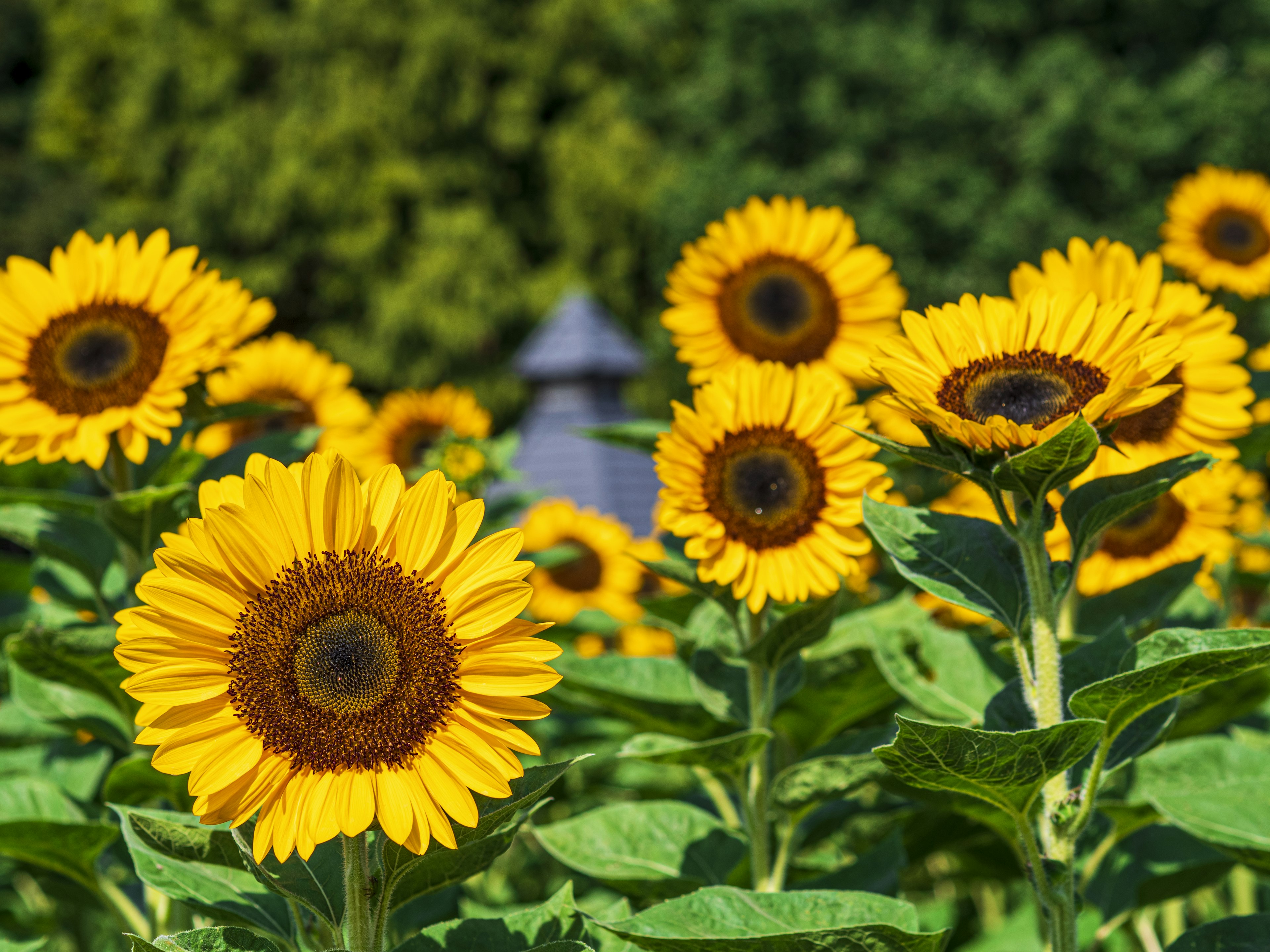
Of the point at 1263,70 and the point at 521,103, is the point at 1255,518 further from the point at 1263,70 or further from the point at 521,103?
the point at 521,103

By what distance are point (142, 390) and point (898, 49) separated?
18.9 m

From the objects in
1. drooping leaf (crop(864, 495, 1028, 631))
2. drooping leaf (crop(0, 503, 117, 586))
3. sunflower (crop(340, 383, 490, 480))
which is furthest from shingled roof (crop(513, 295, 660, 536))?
drooping leaf (crop(864, 495, 1028, 631))

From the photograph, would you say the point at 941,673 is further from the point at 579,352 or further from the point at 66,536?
the point at 579,352

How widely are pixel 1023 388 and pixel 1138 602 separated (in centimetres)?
71

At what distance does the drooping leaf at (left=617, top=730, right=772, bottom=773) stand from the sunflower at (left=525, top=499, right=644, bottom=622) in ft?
6.42

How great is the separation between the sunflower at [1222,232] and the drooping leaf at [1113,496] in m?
1.91

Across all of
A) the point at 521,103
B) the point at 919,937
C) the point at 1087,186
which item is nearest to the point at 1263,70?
the point at 1087,186

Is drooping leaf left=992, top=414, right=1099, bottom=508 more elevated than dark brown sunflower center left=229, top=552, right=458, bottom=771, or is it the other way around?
drooping leaf left=992, top=414, right=1099, bottom=508

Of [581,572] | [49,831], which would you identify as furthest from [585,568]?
[49,831]

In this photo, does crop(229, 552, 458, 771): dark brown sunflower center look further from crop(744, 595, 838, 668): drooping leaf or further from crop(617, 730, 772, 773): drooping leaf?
crop(744, 595, 838, 668): drooping leaf

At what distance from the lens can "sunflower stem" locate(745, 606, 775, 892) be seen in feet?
6.21

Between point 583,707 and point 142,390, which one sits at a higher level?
point 142,390

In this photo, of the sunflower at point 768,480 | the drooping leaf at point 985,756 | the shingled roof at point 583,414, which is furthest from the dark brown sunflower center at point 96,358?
the shingled roof at point 583,414

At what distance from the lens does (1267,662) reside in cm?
133
